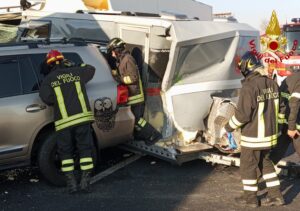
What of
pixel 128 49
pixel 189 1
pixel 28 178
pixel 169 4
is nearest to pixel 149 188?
pixel 28 178

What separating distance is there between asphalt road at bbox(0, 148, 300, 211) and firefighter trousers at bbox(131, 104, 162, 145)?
0.42 metres

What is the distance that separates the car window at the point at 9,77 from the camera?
5.38m

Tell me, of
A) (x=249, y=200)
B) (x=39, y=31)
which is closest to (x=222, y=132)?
(x=249, y=200)

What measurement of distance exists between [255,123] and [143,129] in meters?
1.93

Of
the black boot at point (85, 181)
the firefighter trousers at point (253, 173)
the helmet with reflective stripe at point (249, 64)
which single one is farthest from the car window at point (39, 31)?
the firefighter trousers at point (253, 173)

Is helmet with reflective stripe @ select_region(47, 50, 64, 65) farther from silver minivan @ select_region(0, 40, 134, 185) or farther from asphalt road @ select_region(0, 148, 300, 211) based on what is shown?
asphalt road @ select_region(0, 148, 300, 211)

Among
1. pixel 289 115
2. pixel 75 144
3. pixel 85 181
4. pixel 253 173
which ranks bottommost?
pixel 85 181

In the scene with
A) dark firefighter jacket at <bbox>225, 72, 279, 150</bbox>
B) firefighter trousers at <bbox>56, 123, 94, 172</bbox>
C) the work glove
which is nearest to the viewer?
dark firefighter jacket at <bbox>225, 72, 279, 150</bbox>

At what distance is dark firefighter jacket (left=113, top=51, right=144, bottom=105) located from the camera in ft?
20.6

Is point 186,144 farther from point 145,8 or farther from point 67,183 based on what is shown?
point 145,8

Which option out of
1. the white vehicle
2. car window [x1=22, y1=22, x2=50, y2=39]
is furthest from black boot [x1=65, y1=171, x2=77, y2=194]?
car window [x1=22, y1=22, x2=50, y2=39]

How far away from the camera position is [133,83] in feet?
20.7

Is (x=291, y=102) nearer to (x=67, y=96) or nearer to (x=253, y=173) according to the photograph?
(x=253, y=173)

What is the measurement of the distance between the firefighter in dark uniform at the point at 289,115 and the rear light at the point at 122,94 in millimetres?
1953
